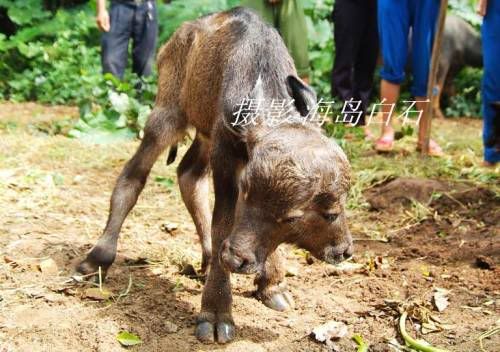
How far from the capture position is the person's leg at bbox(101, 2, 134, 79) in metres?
9.47

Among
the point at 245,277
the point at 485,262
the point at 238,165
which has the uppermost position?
the point at 238,165

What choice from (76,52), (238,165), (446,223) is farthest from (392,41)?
(76,52)

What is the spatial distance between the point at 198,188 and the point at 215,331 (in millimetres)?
1472

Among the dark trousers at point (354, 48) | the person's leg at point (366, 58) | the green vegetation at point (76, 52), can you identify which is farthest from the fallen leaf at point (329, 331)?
the green vegetation at point (76, 52)

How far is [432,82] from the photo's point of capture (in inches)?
296

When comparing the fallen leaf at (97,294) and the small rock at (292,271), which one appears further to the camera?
the small rock at (292,271)

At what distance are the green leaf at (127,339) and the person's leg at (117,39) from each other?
648cm

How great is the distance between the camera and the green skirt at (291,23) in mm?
7655

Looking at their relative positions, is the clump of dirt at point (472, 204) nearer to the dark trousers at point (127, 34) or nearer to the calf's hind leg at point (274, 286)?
the calf's hind leg at point (274, 286)

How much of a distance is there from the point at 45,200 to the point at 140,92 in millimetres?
3621

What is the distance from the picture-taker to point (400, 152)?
8.18 meters

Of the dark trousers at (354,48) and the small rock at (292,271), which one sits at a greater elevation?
the dark trousers at (354,48)

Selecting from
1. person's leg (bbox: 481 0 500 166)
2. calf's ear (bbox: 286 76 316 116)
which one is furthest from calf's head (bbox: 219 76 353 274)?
person's leg (bbox: 481 0 500 166)

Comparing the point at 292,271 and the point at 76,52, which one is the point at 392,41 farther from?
the point at 76,52
